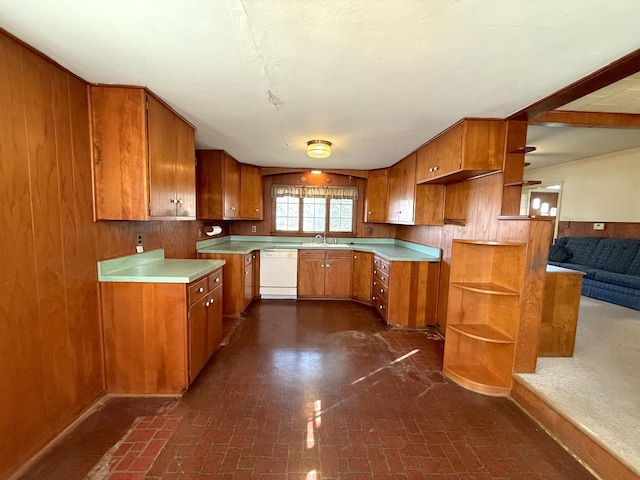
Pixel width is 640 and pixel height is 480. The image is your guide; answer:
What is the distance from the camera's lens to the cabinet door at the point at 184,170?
95.8 inches

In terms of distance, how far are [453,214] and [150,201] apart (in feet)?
10.3

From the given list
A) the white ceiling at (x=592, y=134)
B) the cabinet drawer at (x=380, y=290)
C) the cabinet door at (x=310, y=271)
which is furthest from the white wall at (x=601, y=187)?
the cabinet door at (x=310, y=271)

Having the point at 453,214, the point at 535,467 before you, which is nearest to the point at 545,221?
the point at 453,214

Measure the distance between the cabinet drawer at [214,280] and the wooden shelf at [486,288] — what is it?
228cm

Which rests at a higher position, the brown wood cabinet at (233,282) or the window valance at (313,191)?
the window valance at (313,191)

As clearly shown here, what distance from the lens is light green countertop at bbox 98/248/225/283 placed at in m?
2.07

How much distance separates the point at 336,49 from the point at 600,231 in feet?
19.8

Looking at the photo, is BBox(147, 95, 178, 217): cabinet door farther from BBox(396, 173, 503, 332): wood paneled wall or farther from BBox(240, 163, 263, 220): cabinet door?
BBox(396, 173, 503, 332): wood paneled wall

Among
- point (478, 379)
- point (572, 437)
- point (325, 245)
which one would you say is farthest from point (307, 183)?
point (572, 437)

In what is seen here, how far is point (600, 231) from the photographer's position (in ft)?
15.8

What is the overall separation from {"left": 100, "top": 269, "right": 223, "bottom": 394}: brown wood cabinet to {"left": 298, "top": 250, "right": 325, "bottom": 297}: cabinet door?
8.45ft

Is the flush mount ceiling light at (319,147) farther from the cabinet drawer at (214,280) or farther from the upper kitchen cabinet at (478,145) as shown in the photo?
the cabinet drawer at (214,280)

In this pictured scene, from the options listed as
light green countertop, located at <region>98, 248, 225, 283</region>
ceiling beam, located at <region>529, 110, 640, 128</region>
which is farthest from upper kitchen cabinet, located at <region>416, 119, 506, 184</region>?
light green countertop, located at <region>98, 248, 225, 283</region>

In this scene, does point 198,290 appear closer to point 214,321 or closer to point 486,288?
point 214,321
